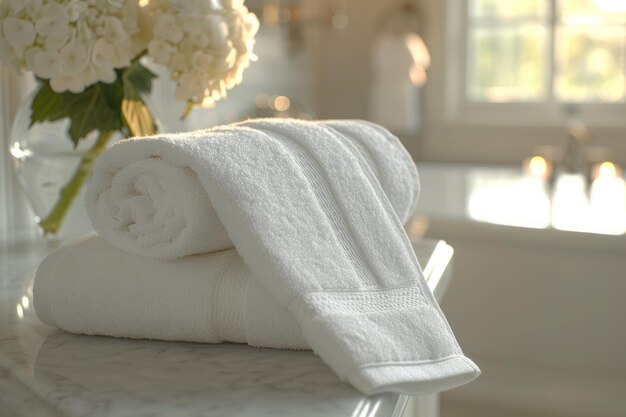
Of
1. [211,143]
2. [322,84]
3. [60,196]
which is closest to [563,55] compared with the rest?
[322,84]

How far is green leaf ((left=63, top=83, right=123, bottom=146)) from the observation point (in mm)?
967

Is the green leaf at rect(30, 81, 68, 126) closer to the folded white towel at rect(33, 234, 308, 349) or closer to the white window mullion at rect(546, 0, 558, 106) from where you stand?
the folded white towel at rect(33, 234, 308, 349)

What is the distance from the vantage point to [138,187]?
67 cm

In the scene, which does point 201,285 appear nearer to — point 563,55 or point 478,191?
point 478,191

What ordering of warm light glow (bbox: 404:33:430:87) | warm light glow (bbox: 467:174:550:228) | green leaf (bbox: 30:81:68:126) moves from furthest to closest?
warm light glow (bbox: 404:33:430:87)
warm light glow (bbox: 467:174:550:228)
green leaf (bbox: 30:81:68:126)

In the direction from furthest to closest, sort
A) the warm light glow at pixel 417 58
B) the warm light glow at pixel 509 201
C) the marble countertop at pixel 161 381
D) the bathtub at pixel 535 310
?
the warm light glow at pixel 417 58 → the warm light glow at pixel 509 201 → the bathtub at pixel 535 310 → the marble countertop at pixel 161 381

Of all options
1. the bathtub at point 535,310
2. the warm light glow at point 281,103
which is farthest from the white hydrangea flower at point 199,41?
the warm light glow at point 281,103

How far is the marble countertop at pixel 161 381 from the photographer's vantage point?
0.54 meters

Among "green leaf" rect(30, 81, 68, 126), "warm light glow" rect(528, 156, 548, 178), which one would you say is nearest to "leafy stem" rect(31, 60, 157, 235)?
"green leaf" rect(30, 81, 68, 126)

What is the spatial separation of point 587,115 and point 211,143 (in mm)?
2793

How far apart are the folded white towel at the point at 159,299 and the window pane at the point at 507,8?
2883 mm

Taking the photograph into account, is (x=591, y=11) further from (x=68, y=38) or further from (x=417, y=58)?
(x=68, y=38)

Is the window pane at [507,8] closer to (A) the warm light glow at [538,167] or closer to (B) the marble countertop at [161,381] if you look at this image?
(A) the warm light glow at [538,167]

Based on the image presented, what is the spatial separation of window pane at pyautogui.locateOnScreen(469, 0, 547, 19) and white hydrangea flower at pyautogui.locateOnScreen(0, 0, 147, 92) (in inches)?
105
